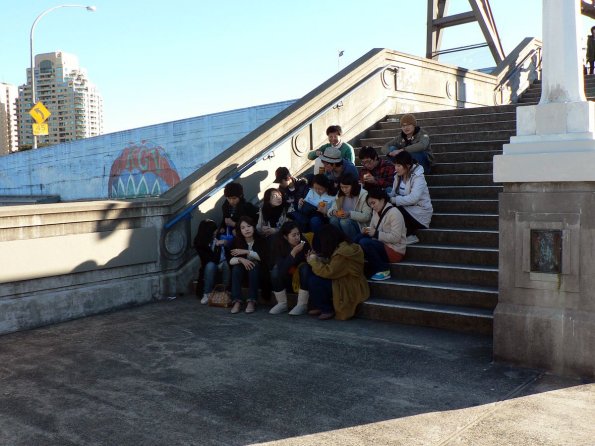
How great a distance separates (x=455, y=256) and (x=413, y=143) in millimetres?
2264

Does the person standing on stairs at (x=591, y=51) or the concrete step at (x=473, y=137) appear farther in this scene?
the person standing on stairs at (x=591, y=51)

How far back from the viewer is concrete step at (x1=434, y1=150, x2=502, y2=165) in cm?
854

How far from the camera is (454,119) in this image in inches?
408

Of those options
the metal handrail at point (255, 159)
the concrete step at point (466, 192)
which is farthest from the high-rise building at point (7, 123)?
the concrete step at point (466, 192)

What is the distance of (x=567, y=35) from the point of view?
177 inches

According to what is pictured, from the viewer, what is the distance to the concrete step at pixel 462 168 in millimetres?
8219

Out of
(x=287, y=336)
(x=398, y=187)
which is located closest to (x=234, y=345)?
(x=287, y=336)

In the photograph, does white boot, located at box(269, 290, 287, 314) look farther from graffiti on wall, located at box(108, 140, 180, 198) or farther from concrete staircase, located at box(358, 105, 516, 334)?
graffiti on wall, located at box(108, 140, 180, 198)

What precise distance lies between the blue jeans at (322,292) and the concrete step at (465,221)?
187 cm

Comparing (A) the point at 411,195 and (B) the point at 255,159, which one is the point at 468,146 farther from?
(B) the point at 255,159

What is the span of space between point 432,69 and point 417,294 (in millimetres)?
7566

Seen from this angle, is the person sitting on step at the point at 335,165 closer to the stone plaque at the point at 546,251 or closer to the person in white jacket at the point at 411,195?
the person in white jacket at the point at 411,195

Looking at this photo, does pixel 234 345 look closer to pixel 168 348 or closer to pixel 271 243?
pixel 168 348

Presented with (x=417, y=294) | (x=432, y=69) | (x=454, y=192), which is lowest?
(x=417, y=294)
